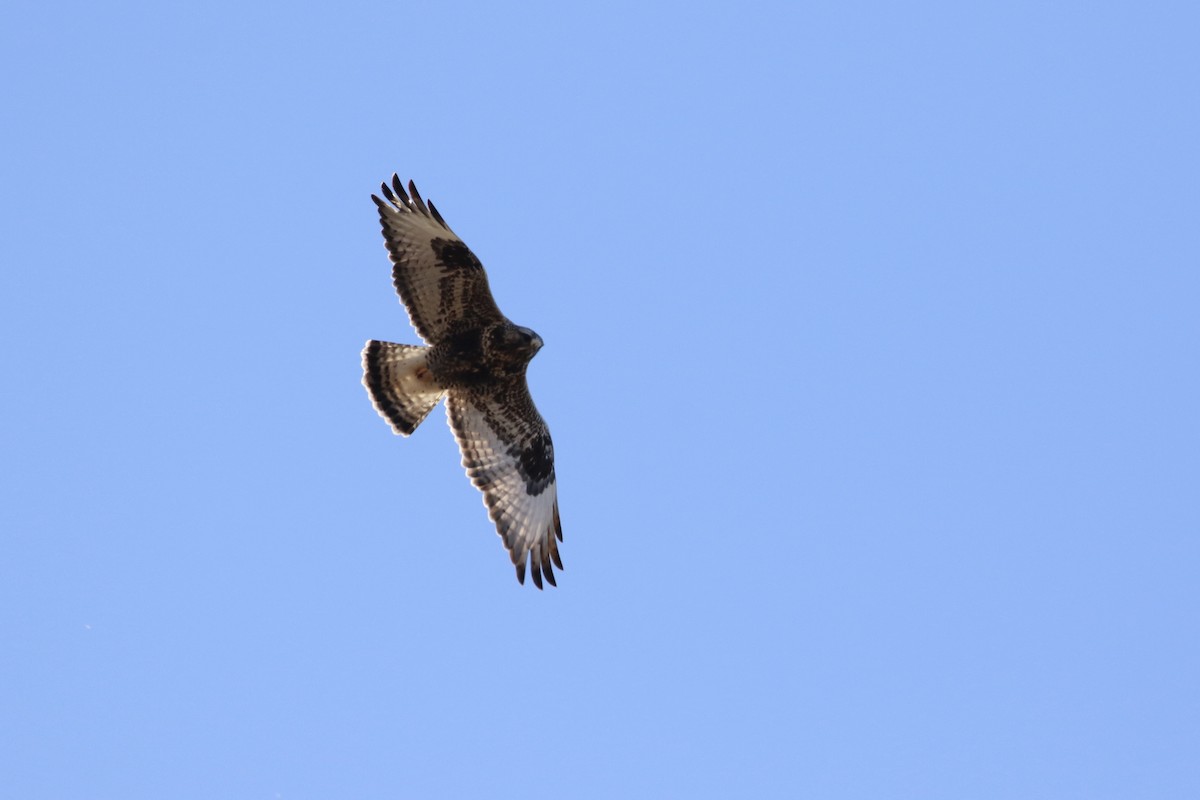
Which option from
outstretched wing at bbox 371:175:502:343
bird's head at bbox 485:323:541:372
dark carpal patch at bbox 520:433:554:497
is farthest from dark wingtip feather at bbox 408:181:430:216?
dark carpal patch at bbox 520:433:554:497

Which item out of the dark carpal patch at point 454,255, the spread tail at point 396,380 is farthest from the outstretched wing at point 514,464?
the dark carpal patch at point 454,255

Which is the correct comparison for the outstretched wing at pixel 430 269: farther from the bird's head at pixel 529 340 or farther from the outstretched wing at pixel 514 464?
the outstretched wing at pixel 514 464

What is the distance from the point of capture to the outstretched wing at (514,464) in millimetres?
13188

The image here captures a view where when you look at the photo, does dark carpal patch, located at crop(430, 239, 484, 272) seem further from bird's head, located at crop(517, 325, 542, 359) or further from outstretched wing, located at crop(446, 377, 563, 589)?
outstretched wing, located at crop(446, 377, 563, 589)

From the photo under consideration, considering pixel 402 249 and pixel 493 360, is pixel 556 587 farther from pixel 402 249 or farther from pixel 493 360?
pixel 402 249

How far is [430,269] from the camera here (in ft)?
41.8

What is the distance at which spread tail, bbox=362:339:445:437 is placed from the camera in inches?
512

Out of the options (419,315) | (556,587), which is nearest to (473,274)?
(419,315)

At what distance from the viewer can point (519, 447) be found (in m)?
13.5

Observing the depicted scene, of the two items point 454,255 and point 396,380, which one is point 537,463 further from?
point 454,255

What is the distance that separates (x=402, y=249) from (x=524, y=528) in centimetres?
221

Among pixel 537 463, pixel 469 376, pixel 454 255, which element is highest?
pixel 454 255

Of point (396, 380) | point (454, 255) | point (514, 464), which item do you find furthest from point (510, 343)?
point (514, 464)

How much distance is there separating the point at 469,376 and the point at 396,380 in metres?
0.53
